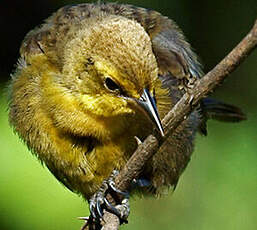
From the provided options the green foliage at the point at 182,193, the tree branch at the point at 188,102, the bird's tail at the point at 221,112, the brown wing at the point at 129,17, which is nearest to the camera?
the tree branch at the point at 188,102

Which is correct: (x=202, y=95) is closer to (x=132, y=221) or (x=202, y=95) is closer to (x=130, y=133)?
(x=130, y=133)

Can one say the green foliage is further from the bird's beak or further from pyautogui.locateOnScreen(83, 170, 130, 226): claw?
the bird's beak

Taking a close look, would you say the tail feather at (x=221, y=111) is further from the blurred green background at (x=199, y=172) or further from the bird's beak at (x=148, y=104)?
the bird's beak at (x=148, y=104)

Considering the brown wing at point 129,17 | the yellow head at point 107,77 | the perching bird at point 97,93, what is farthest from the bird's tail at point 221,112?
the yellow head at point 107,77

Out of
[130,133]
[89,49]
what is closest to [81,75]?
[89,49]

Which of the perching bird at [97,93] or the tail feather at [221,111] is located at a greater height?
the perching bird at [97,93]

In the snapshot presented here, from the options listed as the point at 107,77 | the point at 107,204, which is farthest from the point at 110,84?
the point at 107,204
